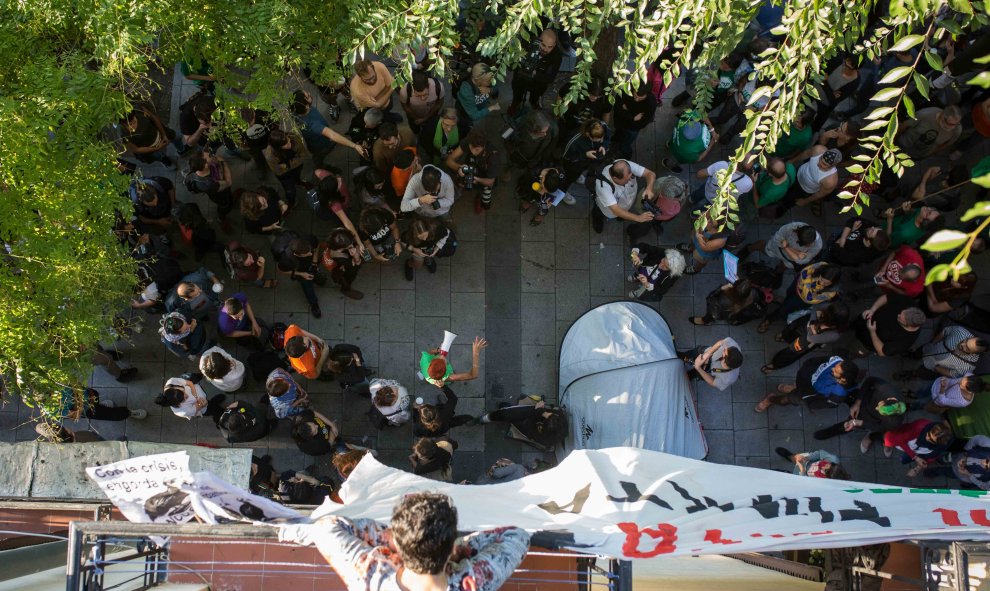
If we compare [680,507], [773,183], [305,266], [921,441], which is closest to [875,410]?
[921,441]

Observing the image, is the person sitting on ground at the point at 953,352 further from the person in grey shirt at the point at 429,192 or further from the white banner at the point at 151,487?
the white banner at the point at 151,487

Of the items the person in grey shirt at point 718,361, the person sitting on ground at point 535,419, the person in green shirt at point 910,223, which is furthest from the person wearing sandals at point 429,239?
the person in green shirt at point 910,223

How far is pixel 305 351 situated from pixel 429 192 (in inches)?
80.7

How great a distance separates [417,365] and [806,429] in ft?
15.2

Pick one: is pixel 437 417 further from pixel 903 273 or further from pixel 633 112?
pixel 903 273

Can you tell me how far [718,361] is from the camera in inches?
274

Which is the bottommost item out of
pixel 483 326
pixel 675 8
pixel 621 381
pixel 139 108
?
pixel 621 381

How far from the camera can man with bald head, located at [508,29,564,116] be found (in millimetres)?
7695

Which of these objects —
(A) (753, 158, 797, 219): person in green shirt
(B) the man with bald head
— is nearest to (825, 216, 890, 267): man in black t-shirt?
(A) (753, 158, 797, 219): person in green shirt

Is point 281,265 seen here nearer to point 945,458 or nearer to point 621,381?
point 621,381

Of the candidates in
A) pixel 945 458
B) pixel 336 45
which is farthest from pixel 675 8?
pixel 945 458

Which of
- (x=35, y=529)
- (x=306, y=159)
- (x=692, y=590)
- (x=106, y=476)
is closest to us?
(x=106, y=476)

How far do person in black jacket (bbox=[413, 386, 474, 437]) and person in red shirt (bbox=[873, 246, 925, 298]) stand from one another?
4.83 m

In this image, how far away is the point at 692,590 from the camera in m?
4.64
